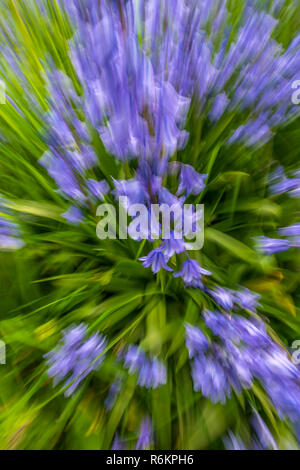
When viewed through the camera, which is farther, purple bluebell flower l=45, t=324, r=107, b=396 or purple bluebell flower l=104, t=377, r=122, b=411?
purple bluebell flower l=104, t=377, r=122, b=411

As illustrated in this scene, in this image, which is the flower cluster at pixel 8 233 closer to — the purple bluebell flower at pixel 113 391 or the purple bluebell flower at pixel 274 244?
the purple bluebell flower at pixel 113 391

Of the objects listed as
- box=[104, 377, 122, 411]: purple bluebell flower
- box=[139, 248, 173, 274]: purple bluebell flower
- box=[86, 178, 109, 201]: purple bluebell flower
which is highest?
box=[86, 178, 109, 201]: purple bluebell flower

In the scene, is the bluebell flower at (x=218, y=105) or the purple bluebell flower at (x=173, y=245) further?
the bluebell flower at (x=218, y=105)

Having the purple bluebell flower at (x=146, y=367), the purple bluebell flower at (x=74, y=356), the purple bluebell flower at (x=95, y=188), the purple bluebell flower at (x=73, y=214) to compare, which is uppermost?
the purple bluebell flower at (x=95, y=188)

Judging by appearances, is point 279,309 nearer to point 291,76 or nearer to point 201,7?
point 291,76

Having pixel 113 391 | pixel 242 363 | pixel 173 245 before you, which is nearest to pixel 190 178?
pixel 173 245

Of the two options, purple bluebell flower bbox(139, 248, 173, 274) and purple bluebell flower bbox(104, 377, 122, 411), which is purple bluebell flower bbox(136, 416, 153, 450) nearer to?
purple bluebell flower bbox(104, 377, 122, 411)

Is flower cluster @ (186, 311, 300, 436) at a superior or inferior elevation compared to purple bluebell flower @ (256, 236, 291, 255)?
inferior

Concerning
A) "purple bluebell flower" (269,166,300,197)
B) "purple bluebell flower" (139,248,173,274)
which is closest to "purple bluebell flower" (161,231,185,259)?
"purple bluebell flower" (139,248,173,274)

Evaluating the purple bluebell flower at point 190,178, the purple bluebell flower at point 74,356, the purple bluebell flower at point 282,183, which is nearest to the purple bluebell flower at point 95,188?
the purple bluebell flower at point 190,178

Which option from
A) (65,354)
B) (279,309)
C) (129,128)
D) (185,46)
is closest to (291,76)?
(185,46)
